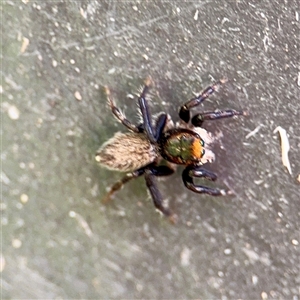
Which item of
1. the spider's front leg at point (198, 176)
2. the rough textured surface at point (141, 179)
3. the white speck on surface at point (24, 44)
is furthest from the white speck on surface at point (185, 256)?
the white speck on surface at point (24, 44)

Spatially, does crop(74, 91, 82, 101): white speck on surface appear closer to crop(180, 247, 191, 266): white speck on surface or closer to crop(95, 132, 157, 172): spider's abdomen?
crop(95, 132, 157, 172): spider's abdomen

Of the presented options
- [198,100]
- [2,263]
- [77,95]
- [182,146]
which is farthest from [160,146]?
[2,263]

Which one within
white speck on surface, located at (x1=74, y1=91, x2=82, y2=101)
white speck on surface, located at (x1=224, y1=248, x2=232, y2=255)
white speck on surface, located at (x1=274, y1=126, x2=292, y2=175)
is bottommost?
white speck on surface, located at (x1=224, y1=248, x2=232, y2=255)

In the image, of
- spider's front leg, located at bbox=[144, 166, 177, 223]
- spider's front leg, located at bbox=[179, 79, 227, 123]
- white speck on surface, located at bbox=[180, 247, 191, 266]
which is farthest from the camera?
white speck on surface, located at bbox=[180, 247, 191, 266]

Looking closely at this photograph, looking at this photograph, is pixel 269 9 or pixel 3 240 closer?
pixel 269 9

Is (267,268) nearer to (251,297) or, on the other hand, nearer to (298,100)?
(251,297)

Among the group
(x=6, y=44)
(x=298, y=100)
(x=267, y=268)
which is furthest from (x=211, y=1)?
(x=267, y=268)

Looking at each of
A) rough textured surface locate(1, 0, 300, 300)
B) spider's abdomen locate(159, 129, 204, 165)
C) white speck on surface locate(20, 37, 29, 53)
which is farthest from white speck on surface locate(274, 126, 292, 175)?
white speck on surface locate(20, 37, 29, 53)
